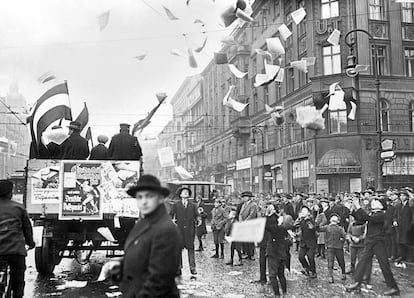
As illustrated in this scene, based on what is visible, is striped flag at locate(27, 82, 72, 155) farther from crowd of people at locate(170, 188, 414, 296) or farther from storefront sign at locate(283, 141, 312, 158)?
storefront sign at locate(283, 141, 312, 158)

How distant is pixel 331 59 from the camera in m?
30.5

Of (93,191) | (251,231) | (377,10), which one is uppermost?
(377,10)

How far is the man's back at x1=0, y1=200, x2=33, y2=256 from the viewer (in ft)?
21.1

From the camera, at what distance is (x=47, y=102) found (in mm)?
10508

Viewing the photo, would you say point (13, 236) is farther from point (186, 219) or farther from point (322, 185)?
point (322, 185)

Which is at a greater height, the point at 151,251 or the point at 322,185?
the point at 322,185

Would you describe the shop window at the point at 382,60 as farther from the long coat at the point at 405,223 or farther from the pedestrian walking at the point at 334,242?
the pedestrian walking at the point at 334,242

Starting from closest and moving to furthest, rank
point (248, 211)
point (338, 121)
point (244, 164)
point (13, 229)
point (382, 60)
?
point (13, 229) → point (248, 211) → point (338, 121) → point (382, 60) → point (244, 164)

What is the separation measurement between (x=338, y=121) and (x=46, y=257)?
2339 centimetres

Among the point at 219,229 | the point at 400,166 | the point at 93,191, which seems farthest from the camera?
the point at 400,166

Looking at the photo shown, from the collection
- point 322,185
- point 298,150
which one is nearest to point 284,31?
point 322,185

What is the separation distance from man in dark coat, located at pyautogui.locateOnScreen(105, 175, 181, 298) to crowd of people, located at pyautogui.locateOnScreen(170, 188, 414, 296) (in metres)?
4.85

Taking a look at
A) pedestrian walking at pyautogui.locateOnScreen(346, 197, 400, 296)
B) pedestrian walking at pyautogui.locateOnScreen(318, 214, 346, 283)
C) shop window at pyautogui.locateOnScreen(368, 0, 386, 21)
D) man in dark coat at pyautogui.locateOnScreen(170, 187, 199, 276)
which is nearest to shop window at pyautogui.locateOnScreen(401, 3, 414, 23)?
shop window at pyautogui.locateOnScreen(368, 0, 386, 21)

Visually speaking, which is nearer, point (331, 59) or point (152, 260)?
point (152, 260)
